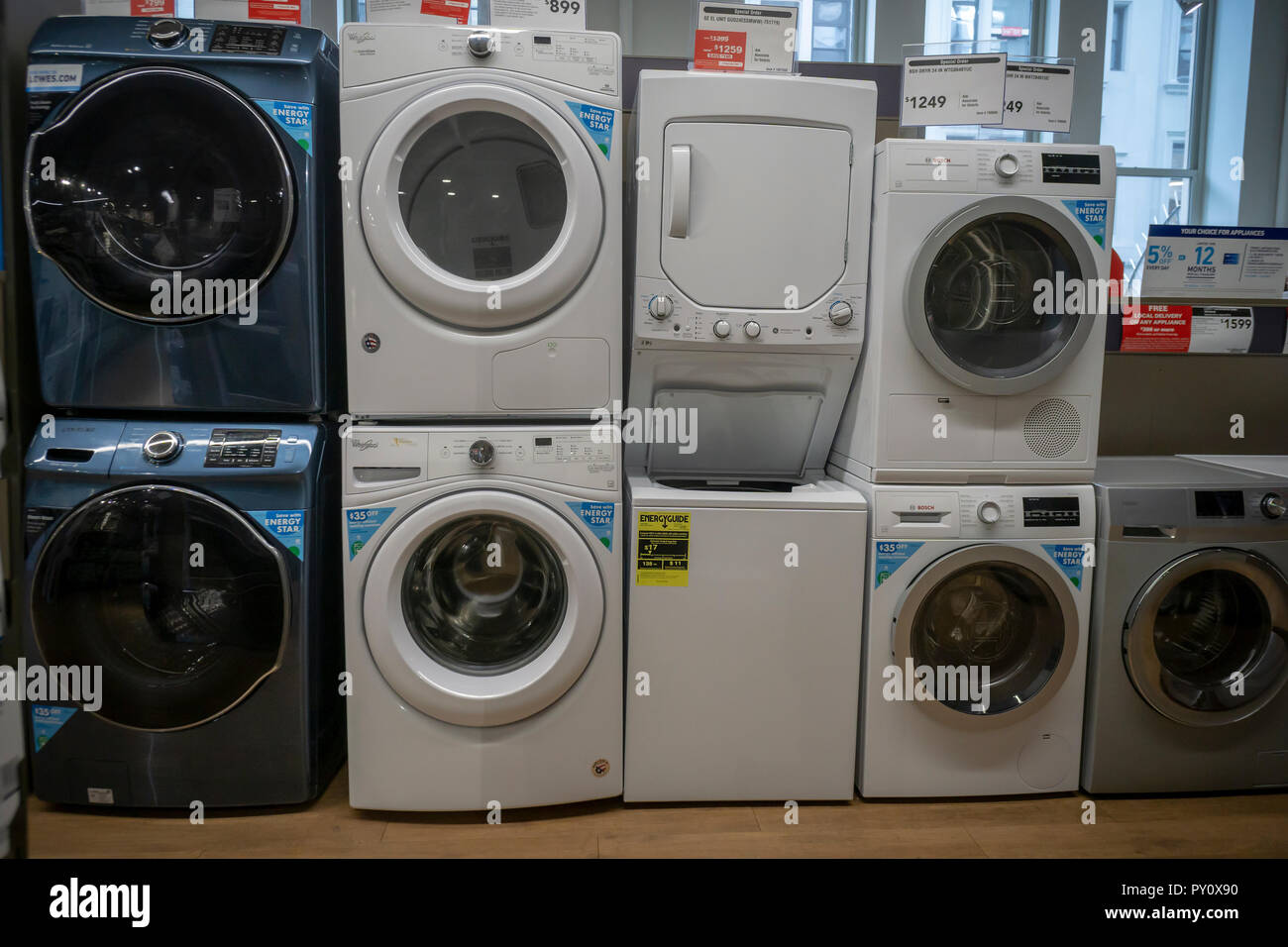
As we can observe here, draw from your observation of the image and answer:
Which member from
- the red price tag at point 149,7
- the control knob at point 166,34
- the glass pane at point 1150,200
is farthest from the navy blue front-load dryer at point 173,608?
the glass pane at point 1150,200

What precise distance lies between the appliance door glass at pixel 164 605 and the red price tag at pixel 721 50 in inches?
62.5

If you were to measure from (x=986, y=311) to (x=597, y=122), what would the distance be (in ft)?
3.44

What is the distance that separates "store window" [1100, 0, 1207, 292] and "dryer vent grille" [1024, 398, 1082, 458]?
3.11 m

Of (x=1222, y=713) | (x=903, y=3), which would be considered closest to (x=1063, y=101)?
(x=1222, y=713)

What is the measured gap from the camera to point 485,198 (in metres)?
1.81

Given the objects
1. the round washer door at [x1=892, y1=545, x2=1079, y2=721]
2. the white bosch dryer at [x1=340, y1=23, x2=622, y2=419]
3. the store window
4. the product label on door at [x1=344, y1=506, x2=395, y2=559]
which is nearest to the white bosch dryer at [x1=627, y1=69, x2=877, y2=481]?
the white bosch dryer at [x1=340, y1=23, x2=622, y2=419]

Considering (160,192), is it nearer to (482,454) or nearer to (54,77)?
(54,77)

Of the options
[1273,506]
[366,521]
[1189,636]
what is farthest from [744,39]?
[1189,636]

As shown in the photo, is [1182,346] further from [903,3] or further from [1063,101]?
[903,3]

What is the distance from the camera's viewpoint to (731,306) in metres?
1.90

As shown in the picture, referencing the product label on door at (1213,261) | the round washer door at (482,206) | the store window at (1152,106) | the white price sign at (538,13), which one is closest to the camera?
the round washer door at (482,206)

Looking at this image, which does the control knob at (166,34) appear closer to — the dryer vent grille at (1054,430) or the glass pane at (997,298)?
the glass pane at (997,298)

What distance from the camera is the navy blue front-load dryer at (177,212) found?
5.65 feet

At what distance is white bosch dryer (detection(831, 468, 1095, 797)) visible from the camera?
6.14 feet
